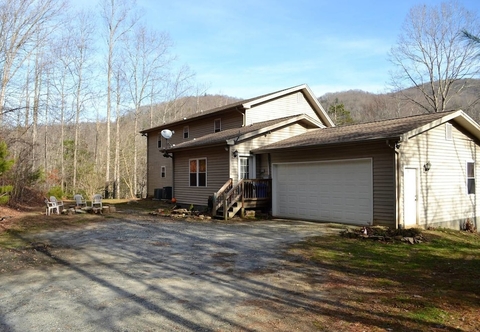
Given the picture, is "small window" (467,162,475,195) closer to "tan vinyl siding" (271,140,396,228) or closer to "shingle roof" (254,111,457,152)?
"shingle roof" (254,111,457,152)

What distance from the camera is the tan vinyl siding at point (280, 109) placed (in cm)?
1981

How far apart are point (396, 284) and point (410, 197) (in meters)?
6.64

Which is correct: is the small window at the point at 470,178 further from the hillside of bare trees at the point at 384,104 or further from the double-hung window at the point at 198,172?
the hillside of bare trees at the point at 384,104

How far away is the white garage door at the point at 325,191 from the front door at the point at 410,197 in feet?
3.27

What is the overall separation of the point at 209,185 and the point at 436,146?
9.30 meters

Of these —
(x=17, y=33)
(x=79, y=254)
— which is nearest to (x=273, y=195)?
(x=79, y=254)

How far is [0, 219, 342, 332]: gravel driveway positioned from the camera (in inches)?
168

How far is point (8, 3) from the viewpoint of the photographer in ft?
61.2

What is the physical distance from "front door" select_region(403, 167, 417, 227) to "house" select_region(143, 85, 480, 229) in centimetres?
3

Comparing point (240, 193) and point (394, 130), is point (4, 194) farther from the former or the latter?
point (394, 130)

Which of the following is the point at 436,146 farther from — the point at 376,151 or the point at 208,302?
the point at 208,302

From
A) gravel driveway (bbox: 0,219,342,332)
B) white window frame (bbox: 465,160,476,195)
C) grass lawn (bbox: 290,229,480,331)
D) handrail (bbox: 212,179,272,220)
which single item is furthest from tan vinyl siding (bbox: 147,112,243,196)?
grass lawn (bbox: 290,229,480,331)

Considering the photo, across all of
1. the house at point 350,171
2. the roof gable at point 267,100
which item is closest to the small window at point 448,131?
the house at point 350,171

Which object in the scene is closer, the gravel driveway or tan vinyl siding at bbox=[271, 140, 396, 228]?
the gravel driveway
